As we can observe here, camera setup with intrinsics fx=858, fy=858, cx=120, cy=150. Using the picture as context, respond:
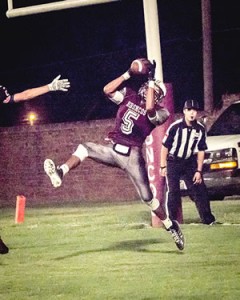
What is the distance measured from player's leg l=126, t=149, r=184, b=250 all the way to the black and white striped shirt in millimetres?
1888

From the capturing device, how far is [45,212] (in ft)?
52.5

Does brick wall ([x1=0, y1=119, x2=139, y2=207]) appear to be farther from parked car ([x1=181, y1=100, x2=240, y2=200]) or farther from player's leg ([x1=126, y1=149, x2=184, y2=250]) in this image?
player's leg ([x1=126, y1=149, x2=184, y2=250])

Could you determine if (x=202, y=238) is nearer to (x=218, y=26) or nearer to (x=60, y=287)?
(x=60, y=287)

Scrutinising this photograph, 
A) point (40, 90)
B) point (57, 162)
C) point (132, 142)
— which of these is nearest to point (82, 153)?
point (132, 142)

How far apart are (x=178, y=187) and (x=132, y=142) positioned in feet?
6.65

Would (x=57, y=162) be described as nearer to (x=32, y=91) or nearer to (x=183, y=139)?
(x=183, y=139)

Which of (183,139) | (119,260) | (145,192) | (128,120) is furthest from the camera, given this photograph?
(183,139)

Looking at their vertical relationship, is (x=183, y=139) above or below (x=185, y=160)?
above

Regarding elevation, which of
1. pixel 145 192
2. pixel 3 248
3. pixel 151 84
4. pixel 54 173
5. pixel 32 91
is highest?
pixel 32 91

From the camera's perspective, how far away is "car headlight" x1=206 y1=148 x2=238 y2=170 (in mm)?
13219

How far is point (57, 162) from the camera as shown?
748 inches

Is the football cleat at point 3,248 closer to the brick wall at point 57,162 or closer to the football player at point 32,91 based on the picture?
the football player at point 32,91

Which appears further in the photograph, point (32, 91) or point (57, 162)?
point (57, 162)

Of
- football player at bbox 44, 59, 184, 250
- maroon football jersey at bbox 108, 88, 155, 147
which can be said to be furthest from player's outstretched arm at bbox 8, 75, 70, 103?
maroon football jersey at bbox 108, 88, 155, 147
